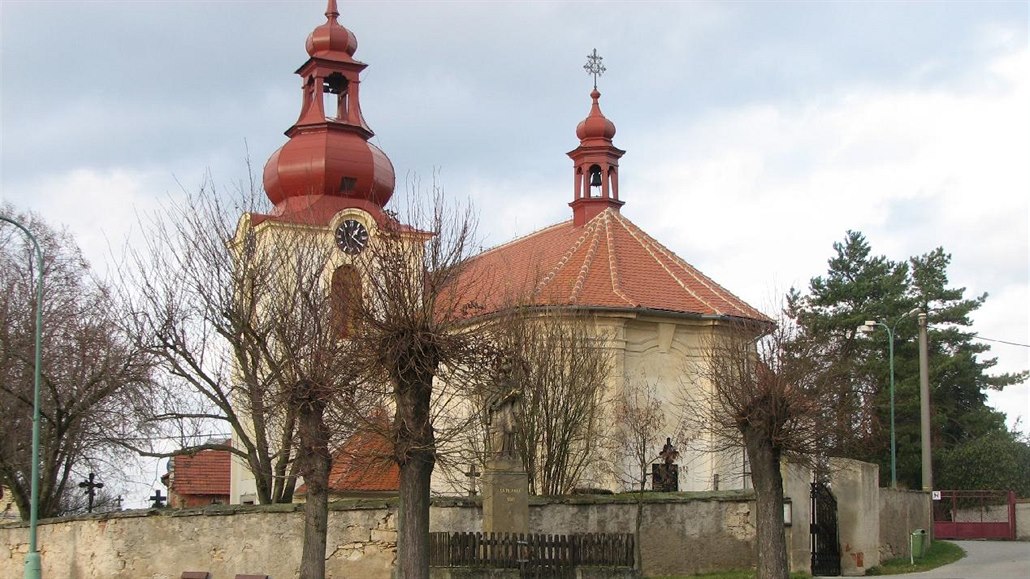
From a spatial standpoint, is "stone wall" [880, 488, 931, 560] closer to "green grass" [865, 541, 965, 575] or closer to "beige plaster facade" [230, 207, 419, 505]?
"green grass" [865, 541, 965, 575]

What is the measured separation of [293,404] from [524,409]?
8.42m

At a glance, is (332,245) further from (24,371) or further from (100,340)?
(24,371)

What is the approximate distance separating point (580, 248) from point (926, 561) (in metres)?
13.1

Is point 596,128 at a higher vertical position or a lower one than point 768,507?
higher

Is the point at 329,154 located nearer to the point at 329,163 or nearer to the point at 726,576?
the point at 329,163

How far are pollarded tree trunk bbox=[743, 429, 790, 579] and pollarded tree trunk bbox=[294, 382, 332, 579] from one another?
6841mm

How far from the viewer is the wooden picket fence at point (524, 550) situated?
19.8 meters

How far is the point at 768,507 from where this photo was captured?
20797mm

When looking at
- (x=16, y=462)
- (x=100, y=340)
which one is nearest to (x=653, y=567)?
(x=100, y=340)

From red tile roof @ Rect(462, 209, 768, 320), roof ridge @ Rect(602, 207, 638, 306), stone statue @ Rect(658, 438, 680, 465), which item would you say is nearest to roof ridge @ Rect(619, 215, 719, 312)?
red tile roof @ Rect(462, 209, 768, 320)

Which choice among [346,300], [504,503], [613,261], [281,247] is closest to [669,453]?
[613,261]

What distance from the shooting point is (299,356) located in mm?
22328

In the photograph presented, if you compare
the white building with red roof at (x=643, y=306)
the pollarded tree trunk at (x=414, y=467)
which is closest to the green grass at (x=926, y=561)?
the white building with red roof at (x=643, y=306)

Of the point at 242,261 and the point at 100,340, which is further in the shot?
the point at 100,340
